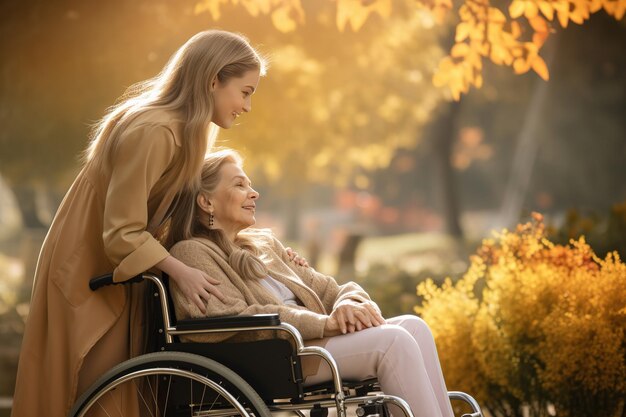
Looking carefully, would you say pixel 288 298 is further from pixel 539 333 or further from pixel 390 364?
pixel 539 333

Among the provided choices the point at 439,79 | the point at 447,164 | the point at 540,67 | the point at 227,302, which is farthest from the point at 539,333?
the point at 447,164

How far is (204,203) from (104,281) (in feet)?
1.43

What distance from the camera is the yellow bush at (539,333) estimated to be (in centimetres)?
426

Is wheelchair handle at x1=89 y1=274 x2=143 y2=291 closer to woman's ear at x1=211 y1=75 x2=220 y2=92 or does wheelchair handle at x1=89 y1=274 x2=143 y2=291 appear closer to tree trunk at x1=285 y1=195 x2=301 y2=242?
woman's ear at x1=211 y1=75 x2=220 y2=92

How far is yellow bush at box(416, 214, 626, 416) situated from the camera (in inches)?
168

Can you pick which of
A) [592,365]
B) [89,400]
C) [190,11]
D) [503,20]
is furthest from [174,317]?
[190,11]

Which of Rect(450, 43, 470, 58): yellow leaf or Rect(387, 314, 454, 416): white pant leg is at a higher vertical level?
Rect(450, 43, 470, 58): yellow leaf

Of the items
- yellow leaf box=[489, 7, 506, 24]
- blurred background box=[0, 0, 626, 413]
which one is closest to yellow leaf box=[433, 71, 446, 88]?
yellow leaf box=[489, 7, 506, 24]

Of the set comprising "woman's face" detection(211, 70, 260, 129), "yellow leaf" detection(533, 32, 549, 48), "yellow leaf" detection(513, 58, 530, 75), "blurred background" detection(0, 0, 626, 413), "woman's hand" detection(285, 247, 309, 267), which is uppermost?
"blurred background" detection(0, 0, 626, 413)

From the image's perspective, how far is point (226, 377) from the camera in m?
2.71

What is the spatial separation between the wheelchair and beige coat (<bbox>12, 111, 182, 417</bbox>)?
10cm

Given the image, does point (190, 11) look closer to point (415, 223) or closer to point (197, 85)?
point (197, 85)

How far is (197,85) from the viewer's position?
9.92 feet

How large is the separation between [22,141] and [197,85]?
19.8ft
